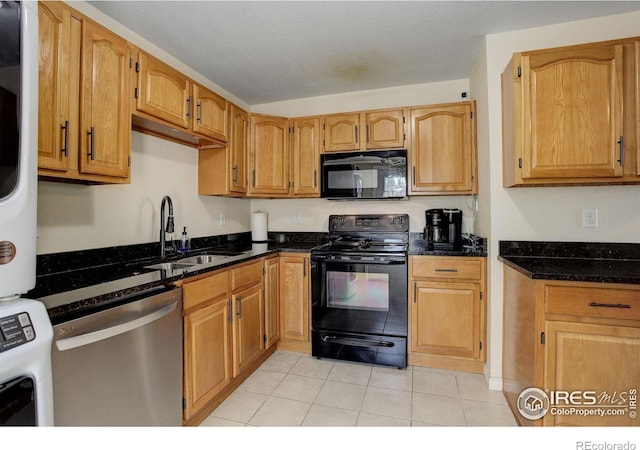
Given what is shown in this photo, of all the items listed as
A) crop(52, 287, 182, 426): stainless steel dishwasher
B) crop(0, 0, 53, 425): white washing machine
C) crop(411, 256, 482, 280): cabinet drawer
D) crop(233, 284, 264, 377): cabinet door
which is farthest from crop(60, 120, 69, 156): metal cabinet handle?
crop(411, 256, 482, 280): cabinet drawer

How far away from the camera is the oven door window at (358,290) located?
2.48m

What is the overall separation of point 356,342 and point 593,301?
1.53 meters

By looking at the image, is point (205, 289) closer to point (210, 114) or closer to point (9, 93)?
point (9, 93)

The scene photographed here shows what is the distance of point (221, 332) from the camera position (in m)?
1.96

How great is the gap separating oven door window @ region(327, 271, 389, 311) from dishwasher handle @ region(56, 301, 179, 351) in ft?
4.30

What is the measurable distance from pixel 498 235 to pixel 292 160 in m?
1.84

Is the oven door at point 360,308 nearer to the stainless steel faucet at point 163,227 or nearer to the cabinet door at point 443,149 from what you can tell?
the cabinet door at point 443,149

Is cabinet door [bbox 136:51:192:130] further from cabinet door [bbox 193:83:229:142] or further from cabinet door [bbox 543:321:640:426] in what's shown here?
cabinet door [bbox 543:321:640:426]

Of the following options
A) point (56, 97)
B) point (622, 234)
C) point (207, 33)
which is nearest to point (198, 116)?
point (207, 33)

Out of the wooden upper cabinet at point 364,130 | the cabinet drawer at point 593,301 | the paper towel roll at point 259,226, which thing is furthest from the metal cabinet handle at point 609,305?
the paper towel roll at point 259,226

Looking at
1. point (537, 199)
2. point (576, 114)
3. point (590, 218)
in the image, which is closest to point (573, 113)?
point (576, 114)

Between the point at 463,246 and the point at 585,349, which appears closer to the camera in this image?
the point at 585,349

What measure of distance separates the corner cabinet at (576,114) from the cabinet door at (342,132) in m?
1.27

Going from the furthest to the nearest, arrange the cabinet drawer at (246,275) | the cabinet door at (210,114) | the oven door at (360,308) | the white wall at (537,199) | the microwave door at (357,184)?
the microwave door at (357,184), the oven door at (360,308), the cabinet door at (210,114), the cabinet drawer at (246,275), the white wall at (537,199)
